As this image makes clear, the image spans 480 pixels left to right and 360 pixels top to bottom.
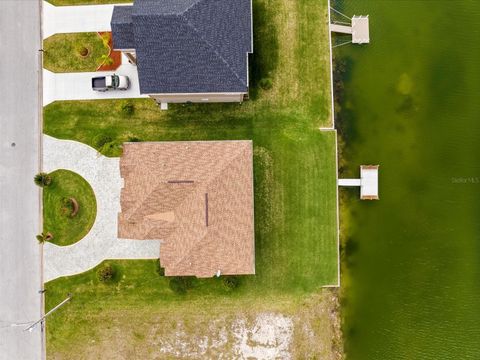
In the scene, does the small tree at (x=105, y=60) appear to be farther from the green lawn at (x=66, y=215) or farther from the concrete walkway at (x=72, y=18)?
the green lawn at (x=66, y=215)

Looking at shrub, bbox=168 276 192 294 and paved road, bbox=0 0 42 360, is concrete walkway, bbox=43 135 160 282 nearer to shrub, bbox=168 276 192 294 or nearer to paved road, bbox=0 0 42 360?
paved road, bbox=0 0 42 360

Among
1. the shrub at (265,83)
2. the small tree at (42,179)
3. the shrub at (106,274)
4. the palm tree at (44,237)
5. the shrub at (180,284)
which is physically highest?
the shrub at (265,83)

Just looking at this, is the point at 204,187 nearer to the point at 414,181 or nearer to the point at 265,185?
the point at 265,185

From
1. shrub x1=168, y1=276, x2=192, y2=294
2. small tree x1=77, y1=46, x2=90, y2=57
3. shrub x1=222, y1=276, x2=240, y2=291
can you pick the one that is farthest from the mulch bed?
shrub x1=222, y1=276, x2=240, y2=291

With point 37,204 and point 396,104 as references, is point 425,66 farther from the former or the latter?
point 37,204

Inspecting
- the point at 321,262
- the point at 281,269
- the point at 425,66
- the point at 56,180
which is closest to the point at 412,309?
the point at 321,262

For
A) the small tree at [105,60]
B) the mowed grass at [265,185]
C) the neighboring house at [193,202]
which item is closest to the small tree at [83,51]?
the small tree at [105,60]
